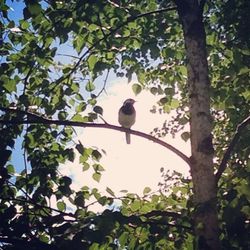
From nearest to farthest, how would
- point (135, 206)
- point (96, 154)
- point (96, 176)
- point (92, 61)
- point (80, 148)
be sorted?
1. point (135, 206)
2. point (80, 148)
3. point (96, 154)
4. point (96, 176)
5. point (92, 61)

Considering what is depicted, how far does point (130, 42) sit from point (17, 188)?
3.10m

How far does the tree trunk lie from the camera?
4.39 meters

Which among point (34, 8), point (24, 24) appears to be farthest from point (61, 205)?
point (24, 24)

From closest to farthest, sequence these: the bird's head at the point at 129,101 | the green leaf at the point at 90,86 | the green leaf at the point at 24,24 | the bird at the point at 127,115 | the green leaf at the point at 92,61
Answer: the green leaf at the point at 24,24 → the green leaf at the point at 92,61 → the green leaf at the point at 90,86 → the bird at the point at 127,115 → the bird's head at the point at 129,101

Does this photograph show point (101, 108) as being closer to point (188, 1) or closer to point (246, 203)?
Result: point (188, 1)

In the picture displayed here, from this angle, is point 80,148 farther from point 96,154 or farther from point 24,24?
point 24,24

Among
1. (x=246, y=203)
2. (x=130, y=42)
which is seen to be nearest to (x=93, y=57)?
(x=130, y=42)

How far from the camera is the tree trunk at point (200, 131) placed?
439 centimetres

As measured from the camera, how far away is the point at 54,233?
4480 mm

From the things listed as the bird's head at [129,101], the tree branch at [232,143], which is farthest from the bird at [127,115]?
the tree branch at [232,143]

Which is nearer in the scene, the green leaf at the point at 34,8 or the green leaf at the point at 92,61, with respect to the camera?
the green leaf at the point at 34,8

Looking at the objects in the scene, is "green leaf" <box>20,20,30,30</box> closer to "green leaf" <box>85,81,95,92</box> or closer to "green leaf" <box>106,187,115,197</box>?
"green leaf" <box>85,81,95,92</box>

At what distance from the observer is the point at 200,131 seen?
4.85m

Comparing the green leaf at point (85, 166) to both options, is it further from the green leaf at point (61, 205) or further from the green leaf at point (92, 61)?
the green leaf at point (92, 61)
